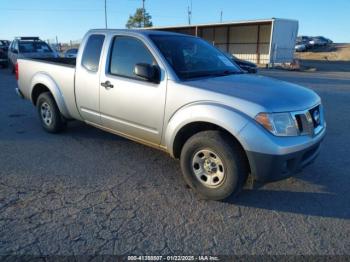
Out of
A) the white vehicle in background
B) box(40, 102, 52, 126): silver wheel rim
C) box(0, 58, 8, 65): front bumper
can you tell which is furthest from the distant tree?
box(40, 102, 52, 126): silver wheel rim

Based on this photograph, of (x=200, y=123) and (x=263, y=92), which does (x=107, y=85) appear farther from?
(x=263, y=92)

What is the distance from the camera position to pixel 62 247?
2.90 m

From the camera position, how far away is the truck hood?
3395 mm

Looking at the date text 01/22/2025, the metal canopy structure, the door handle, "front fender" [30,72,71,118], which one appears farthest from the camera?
the metal canopy structure

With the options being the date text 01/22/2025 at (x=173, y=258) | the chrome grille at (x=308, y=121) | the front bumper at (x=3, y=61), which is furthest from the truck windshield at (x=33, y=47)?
the date text 01/22/2025 at (x=173, y=258)

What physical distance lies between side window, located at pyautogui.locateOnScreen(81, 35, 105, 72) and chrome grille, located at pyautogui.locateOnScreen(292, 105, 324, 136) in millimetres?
2874

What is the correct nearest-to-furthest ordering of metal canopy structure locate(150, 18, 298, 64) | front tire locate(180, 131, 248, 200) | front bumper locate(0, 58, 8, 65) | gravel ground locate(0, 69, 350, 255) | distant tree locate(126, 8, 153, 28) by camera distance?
gravel ground locate(0, 69, 350, 255) < front tire locate(180, 131, 248, 200) < front bumper locate(0, 58, 8, 65) < metal canopy structure locate(150, 18, 298, 64) < distant tree locate(126, 8, 153, 28)

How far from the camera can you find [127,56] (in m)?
4.54

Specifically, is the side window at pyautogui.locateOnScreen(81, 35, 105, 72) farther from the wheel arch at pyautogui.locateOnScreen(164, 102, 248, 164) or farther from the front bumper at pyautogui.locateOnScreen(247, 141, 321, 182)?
the front bumper at pyautogui.locateOnScreen(247, 141, 321, 182)

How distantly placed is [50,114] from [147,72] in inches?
113

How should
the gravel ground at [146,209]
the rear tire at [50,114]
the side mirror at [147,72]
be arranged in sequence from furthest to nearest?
the rear tire at [50,114]
the side mirror at [147,72]
the gravel ground at [146,209]

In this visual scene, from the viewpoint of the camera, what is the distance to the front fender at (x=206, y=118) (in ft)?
11.1

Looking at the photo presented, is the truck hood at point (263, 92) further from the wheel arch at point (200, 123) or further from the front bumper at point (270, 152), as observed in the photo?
the front bumper at point (270, 152)

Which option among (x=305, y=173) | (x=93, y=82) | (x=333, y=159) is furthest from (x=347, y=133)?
(x=93, y=82)
